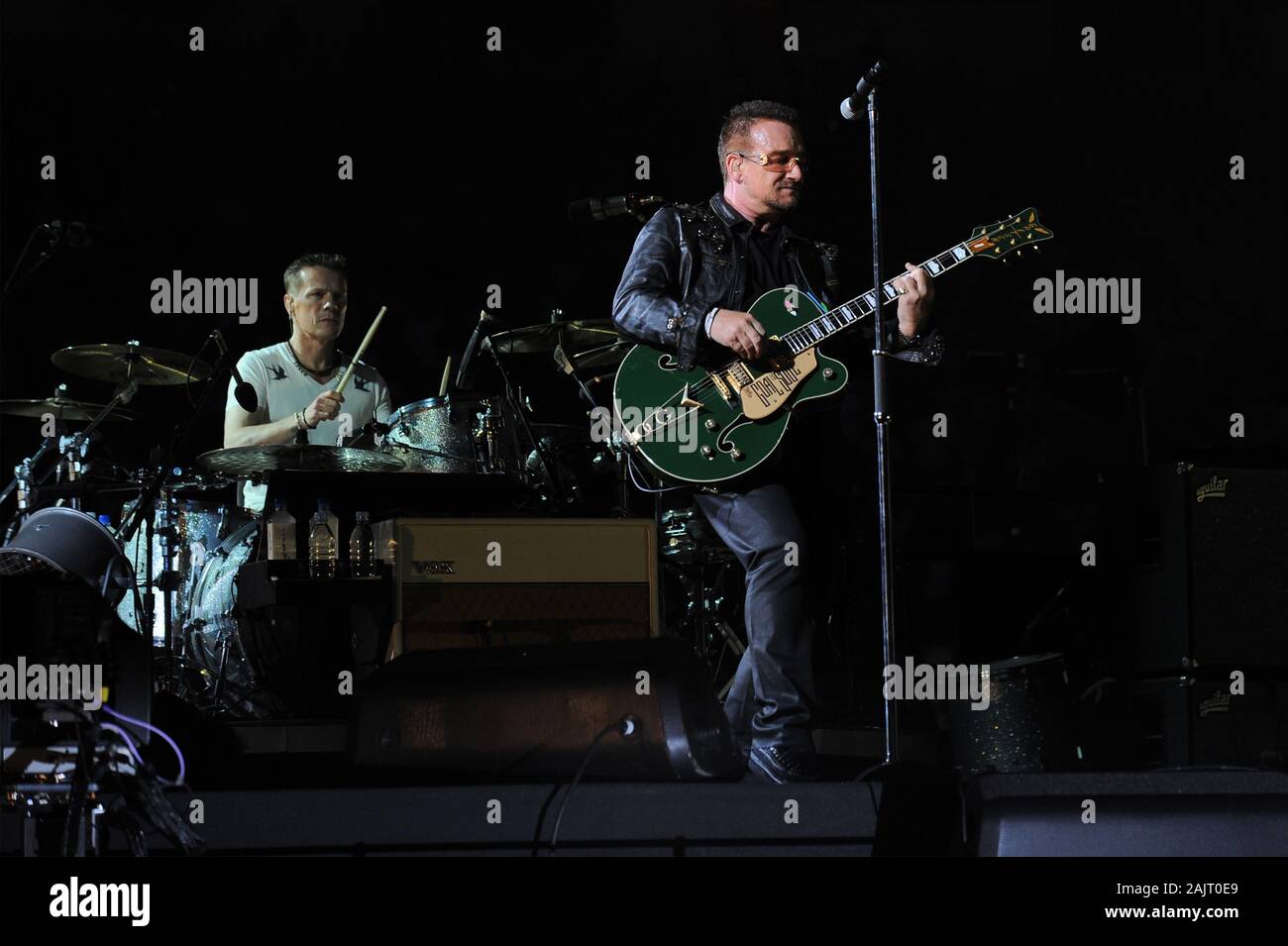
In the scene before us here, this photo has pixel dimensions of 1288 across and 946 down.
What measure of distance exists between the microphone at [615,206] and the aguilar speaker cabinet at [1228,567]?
6.19 ft

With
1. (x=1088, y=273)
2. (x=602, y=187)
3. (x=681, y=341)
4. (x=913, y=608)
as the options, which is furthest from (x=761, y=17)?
(x=681, y=341)

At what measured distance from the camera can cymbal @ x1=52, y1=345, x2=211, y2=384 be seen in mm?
6031

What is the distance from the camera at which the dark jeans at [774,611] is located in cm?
389

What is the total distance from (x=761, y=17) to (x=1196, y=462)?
3.10 m

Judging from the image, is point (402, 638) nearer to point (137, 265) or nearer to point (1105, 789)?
point (1105, 789)

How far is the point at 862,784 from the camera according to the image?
307 centimetres

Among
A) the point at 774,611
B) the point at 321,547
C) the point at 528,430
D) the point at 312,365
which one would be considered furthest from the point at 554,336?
the point at 774,611

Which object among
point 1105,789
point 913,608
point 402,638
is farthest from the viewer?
point 913,608

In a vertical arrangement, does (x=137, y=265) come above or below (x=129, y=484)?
above

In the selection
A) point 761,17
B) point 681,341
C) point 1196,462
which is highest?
point 761,17

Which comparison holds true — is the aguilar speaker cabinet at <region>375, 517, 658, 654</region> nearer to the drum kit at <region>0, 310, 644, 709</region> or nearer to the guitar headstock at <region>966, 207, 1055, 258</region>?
the drum kit at <region>0, 310, 644, 709</region>

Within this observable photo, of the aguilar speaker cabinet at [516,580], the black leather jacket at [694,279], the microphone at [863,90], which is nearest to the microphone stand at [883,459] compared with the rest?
the microphone at [863,90]

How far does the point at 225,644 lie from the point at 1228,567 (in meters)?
3.72

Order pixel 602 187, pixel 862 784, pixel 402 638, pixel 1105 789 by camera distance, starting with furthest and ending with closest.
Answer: pixel 602 187 < pixel 402 638 < pixel 862 784 < pixel 1105 789
